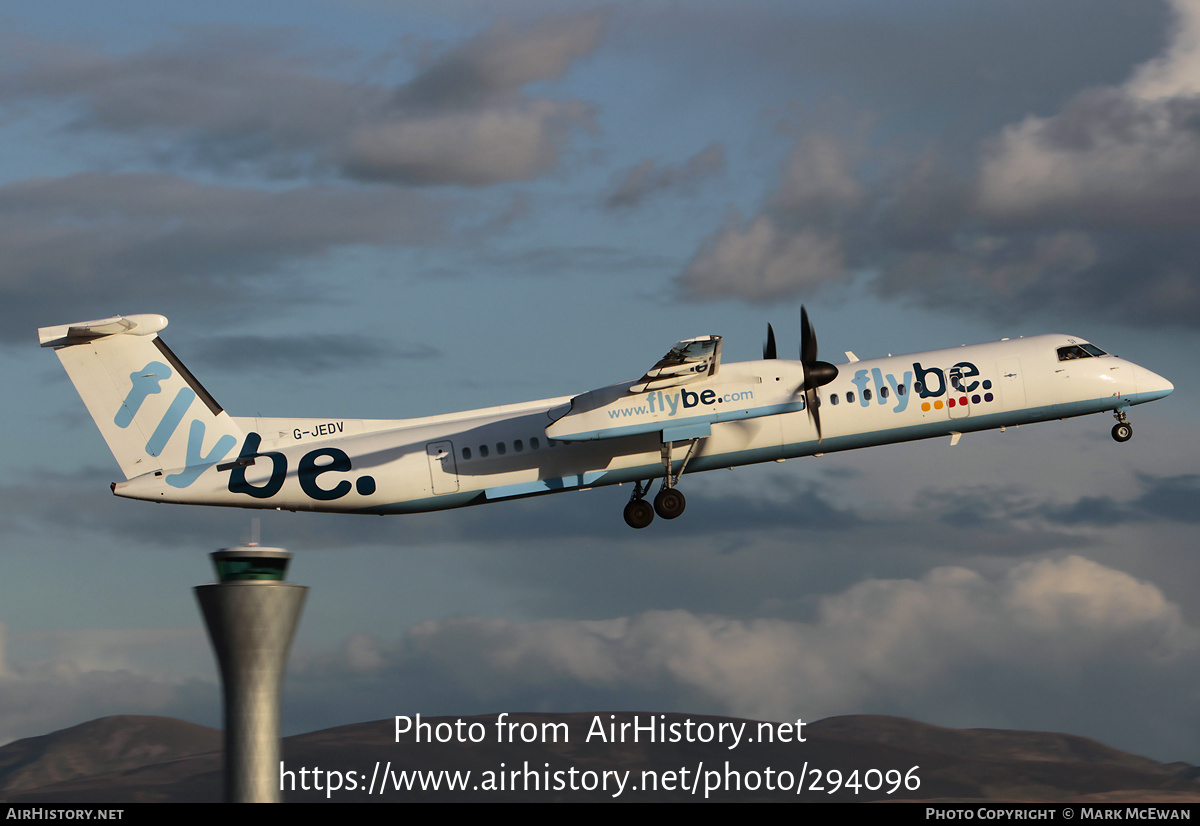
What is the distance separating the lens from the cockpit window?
33.4 m

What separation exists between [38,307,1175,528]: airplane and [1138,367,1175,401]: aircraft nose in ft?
0.50

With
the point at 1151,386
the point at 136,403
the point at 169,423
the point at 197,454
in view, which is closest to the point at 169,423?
the point at 169,423

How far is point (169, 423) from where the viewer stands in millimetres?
33094

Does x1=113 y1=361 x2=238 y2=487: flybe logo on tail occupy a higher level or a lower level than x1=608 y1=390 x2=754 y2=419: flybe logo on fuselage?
higher

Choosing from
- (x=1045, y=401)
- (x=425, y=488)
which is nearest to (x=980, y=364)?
(x=1045, y=401)

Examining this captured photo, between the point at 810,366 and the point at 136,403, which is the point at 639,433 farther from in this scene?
the point at 136,403

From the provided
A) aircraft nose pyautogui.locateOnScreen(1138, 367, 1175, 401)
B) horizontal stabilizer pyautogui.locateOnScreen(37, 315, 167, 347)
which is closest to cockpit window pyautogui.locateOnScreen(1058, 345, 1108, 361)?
aircraft nose pyautogui.locateOnScreen(1138, 367, 1175, 401)

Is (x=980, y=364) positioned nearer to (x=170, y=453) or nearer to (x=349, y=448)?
(x=349, y=448)

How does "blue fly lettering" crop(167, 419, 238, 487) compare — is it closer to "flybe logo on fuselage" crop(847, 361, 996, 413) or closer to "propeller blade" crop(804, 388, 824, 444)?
"propeller blade" crop(804, 388, 824, 444)

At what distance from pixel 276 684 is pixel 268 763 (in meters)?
2.50

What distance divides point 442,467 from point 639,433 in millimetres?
5216

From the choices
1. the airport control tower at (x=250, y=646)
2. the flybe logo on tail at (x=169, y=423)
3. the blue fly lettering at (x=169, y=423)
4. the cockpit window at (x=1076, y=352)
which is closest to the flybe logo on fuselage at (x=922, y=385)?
the cockpit window at (x=1076, y=352)
